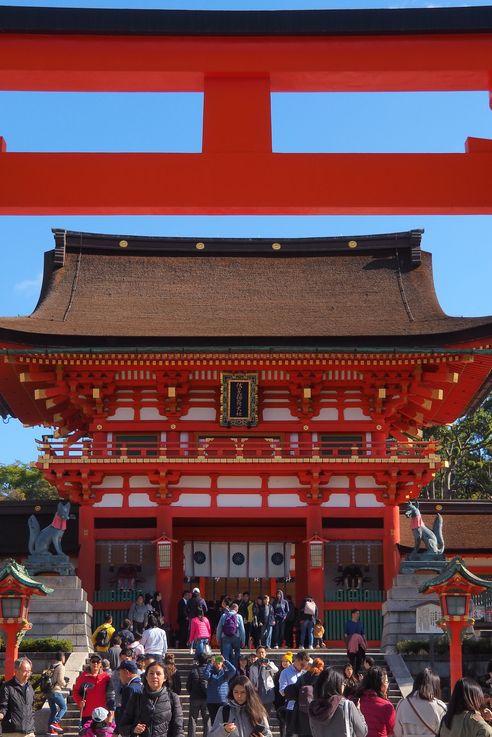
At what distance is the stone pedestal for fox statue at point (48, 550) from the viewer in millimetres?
24297

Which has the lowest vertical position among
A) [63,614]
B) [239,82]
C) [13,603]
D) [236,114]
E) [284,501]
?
[63,614]

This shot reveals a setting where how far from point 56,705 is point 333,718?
30.3 feet

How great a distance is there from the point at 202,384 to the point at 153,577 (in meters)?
4.60

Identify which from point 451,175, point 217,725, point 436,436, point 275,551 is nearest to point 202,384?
point 275,551

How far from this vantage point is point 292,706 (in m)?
13.7

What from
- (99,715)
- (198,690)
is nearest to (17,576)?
(198,690)

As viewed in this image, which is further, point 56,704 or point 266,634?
point 266,634

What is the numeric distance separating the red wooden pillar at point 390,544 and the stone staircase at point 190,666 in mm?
3191

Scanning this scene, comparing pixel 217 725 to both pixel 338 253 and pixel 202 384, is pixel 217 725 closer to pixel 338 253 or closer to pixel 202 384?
pixel 202 384

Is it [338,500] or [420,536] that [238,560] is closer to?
[338,500]

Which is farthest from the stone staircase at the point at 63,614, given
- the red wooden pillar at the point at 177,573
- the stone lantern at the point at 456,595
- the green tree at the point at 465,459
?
the green tree at the point at 465,459

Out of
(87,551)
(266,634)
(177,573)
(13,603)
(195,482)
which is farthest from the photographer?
(177,573)

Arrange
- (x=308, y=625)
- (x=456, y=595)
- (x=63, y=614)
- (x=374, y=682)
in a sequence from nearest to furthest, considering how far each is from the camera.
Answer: (x=374, y=682)
(x=456, y=595)
(x=63, y=614)
(x=308, y=625)

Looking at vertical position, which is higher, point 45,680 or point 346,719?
point 346,719
